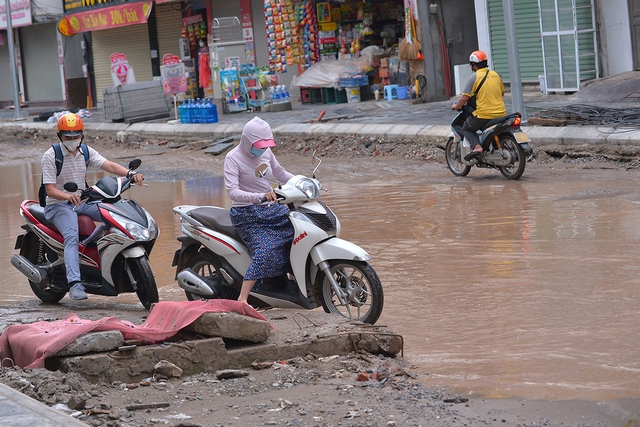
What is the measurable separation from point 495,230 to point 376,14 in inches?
593

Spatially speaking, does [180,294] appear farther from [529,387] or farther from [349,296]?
[529,387]

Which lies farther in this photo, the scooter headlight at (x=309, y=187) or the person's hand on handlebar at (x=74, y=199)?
the person's hand on handlebar at (x=74, y=199)

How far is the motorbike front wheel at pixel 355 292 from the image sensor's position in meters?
6.10

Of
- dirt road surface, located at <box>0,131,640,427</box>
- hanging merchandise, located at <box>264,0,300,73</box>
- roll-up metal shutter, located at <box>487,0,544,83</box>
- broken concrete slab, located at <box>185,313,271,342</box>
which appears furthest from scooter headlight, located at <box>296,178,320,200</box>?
hanging merchandise, located at <box>264,0,300,73</box>

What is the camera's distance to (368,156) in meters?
16.3

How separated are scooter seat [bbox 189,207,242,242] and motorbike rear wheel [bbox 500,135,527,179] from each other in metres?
6.24

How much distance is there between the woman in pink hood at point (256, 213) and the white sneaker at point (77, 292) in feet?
4.35

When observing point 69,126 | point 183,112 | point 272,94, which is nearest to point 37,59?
point 272,94

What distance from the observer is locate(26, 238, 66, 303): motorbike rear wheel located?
25.0ft

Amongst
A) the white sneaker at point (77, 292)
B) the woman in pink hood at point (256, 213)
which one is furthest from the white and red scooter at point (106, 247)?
the woman in pink hood at point (256, 213)

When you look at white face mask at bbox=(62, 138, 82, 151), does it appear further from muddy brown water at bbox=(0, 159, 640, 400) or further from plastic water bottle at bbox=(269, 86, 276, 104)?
plastic water bottle at bbox=(269, 86, 276, 104)

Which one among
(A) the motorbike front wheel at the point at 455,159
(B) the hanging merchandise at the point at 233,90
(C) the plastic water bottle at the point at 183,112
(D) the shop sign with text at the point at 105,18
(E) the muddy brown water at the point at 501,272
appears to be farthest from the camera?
(D) the shop sign with text at the point at 105,18

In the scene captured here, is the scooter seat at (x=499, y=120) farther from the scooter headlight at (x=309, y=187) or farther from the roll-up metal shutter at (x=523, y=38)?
the roll-up metal shutter at (x=523, y=38)

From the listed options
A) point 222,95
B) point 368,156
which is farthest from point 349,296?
point 222,95
